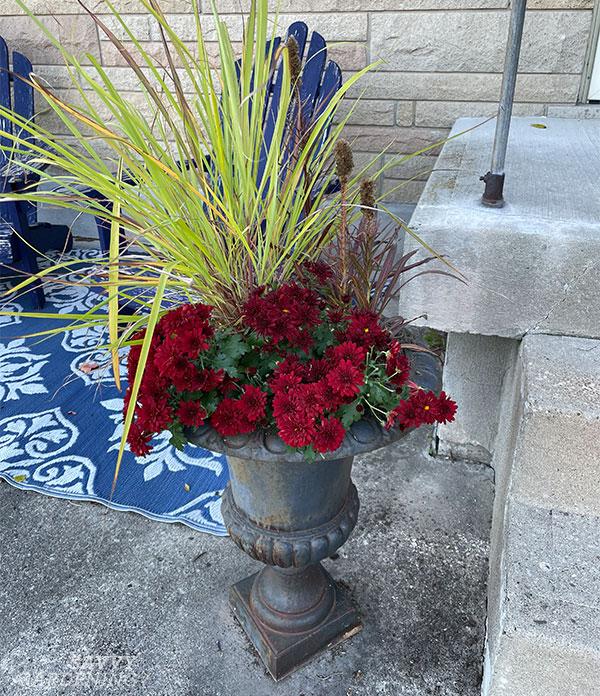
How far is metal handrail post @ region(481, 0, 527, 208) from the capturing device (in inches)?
54.0

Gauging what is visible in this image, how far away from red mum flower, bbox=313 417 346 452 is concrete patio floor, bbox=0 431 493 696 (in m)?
0.74

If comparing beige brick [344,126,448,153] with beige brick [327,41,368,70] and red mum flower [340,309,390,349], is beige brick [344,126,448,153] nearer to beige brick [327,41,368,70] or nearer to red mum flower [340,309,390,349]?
beige brick [327,41,368,70]

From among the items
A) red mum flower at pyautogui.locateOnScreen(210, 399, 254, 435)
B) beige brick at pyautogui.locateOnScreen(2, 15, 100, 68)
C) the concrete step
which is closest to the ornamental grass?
red mum flower at pyautogui.locateOnScreen(210, 399, 254, 435)

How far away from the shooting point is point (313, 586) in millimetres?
1500

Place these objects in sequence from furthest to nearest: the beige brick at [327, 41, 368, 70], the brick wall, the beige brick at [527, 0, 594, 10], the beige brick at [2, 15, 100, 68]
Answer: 1. the beige brick at [2, 15, 100, 68]
2. the beige brick at [327, 41, 368, 70]
3. the brick wall
4. the beige brick at [527, 0, 594, 10]

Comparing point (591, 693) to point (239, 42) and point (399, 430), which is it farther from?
point (239, 42)

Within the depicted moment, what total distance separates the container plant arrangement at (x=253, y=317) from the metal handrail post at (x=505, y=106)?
0.43 m

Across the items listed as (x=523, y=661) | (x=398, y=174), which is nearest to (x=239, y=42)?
(x=398, y=174)

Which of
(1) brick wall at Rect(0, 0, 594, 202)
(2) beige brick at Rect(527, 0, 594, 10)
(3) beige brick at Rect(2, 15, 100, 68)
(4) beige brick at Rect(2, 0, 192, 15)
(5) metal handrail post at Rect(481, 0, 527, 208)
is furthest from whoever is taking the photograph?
(3) beige brick at Rect(2, 15, 100, 68)

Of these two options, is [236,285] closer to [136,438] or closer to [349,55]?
[136,438]

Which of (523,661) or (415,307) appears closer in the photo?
(523,661)

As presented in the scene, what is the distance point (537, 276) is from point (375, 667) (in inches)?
41.2

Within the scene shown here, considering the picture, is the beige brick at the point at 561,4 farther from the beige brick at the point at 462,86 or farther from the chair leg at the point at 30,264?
the chair leg at the point at 30,264

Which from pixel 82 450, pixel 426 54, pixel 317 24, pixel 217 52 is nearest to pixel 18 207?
pixel 217 52
